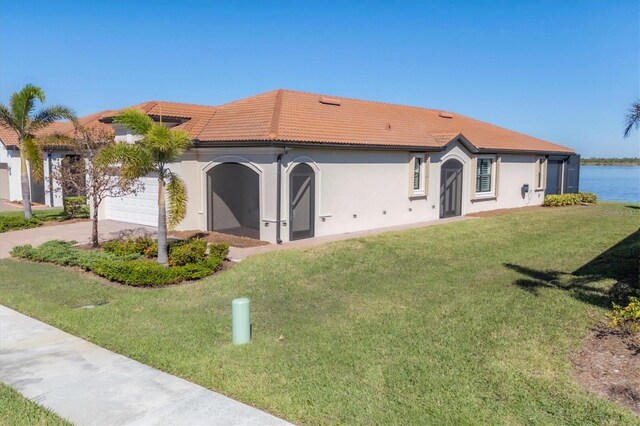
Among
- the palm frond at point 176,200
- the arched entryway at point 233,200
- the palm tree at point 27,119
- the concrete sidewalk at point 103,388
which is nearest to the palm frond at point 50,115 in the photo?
the palm tree at point 27,119

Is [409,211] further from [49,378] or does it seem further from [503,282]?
[49,378]

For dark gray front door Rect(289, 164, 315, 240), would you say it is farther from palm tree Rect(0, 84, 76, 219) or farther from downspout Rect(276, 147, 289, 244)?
palm tree Rect(0, 84, 76, 219)

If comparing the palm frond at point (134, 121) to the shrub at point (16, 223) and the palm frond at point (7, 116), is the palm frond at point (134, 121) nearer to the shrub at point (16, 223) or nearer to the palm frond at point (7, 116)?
the shrub at point (16, 223)

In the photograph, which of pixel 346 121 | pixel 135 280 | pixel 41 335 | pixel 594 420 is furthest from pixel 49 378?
pixel 346 121

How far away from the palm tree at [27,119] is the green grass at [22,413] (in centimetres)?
1806

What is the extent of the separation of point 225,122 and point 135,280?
30.7 ft

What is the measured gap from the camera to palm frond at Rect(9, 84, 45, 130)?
2120 cm

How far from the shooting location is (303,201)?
57.7 ft

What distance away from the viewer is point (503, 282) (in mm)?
11430

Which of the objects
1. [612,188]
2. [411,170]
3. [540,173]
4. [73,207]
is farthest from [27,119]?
[612,188]

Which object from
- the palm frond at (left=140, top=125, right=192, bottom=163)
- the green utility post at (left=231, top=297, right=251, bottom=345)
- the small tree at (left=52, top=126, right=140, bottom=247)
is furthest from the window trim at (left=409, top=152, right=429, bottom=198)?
the green utility post at (left=231, top=297, right=251, bottom=345)

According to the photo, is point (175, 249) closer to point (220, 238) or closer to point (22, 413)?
point (220, 238)

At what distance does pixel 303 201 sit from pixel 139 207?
7.66 m

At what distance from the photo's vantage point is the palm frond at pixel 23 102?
69.6 ft
